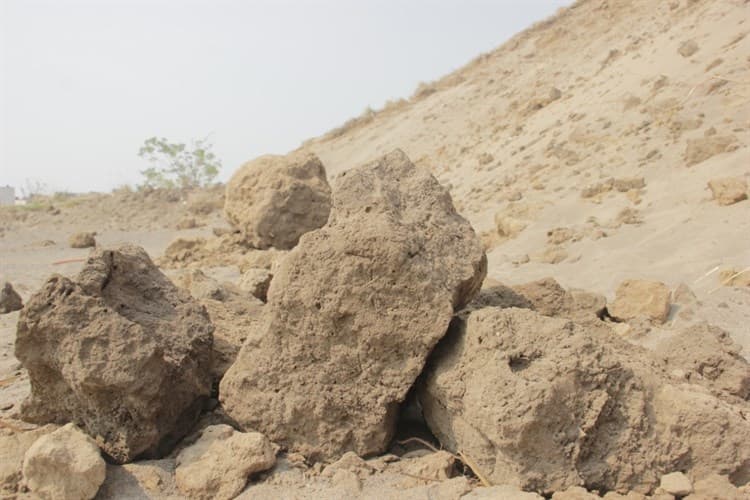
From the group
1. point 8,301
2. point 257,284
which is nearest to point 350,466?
point 257,284

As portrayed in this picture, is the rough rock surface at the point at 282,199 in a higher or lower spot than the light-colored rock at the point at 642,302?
higher

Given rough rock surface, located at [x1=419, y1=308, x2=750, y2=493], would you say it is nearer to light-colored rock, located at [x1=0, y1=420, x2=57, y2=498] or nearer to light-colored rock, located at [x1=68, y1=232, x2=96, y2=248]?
light-colored rock, located at [x1=0, y1=420, x2=57, y2=498]

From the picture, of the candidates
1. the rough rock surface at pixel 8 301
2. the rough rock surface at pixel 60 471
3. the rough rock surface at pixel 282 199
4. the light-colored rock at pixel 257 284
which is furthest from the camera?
the rough rock surface at pixel 282 199

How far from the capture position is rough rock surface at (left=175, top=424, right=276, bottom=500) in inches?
108

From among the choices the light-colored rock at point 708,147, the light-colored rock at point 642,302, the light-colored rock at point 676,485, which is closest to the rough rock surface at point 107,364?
the light-colored rock at point 676,485

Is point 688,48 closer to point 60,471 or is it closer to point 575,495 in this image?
point 575,495

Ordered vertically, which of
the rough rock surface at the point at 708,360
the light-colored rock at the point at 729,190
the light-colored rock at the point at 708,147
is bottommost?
the light-colored rock at the point at 729,190

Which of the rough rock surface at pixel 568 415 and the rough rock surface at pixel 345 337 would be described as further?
the rough rock surface at pixel 345 337

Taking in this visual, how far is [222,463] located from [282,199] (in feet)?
17.7

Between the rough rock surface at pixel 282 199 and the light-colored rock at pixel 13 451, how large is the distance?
16.6 feet

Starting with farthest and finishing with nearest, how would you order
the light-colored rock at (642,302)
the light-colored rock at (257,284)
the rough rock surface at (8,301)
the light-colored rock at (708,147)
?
1. the light-colored rock at (708,147)
2. the rough rock surface at (8,301)
3. the light-colored rock at (257,284)
4. the light-colored rock at (642,302)

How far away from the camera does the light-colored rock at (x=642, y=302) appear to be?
188 inches

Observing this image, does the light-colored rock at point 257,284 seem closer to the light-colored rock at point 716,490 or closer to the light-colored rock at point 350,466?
the light-colored rock at point 350,466

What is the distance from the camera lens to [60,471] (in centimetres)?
264
